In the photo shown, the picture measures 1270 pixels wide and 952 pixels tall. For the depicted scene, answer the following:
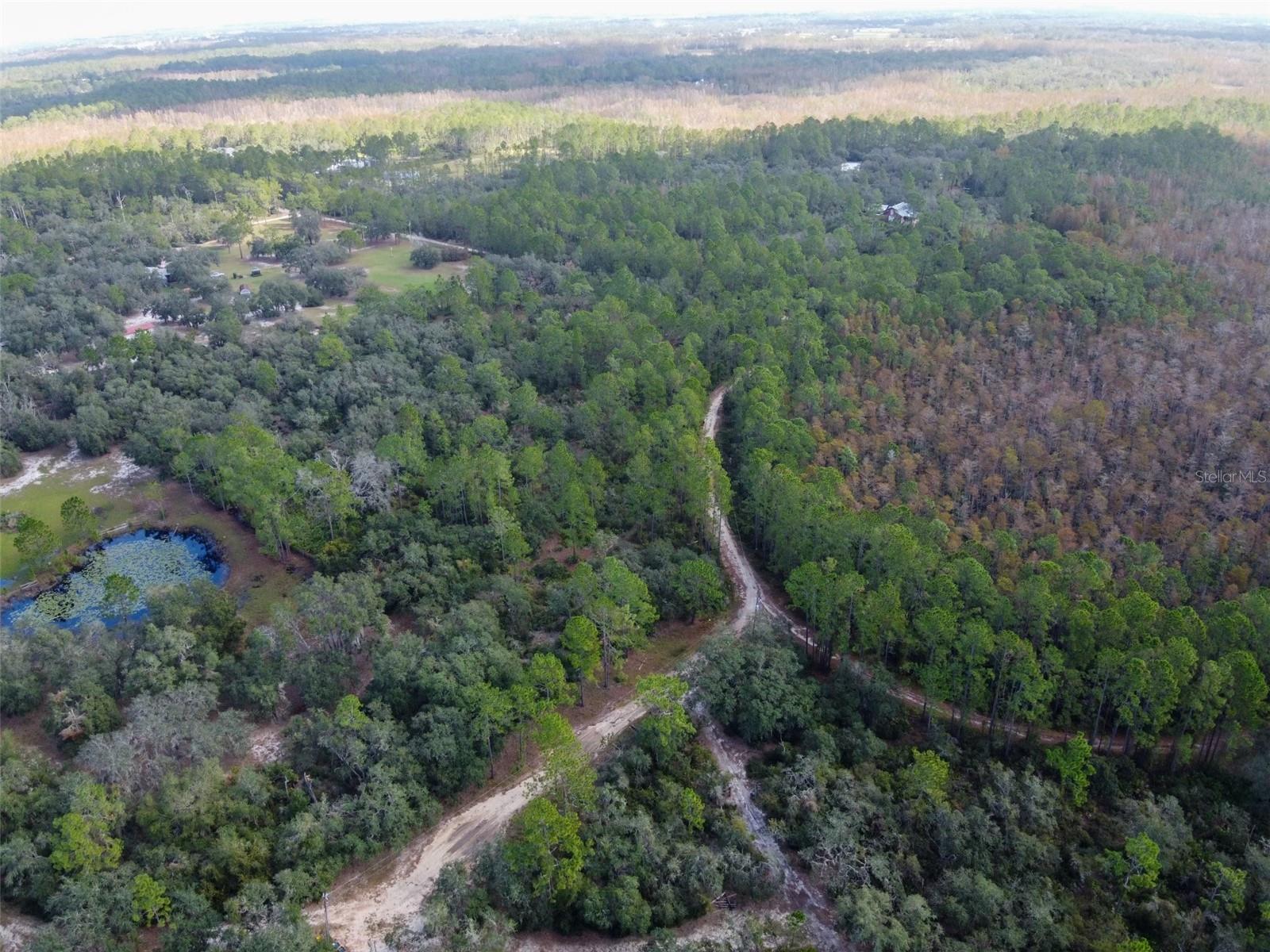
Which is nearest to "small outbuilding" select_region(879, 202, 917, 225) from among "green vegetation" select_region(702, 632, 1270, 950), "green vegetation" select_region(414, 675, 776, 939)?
"green vegetation" select_region(702, 632, 1270, 950)

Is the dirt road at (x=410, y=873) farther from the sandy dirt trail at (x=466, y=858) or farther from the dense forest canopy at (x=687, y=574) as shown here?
the dense forest canopy at (x=687, y=574)

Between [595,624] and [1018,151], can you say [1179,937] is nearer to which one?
[595,624]

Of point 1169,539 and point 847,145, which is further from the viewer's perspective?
point 847,145

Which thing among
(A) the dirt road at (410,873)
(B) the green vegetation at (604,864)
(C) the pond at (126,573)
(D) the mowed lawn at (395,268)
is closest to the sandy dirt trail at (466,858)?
(A) the dirt road at (410,873)

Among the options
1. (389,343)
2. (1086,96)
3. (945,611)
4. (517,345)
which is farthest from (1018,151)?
(945,611)

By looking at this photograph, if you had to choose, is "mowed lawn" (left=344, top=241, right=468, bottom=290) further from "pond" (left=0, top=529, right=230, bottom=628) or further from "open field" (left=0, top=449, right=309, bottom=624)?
"pond" (left=0, top=529, right=230, bottom=628)

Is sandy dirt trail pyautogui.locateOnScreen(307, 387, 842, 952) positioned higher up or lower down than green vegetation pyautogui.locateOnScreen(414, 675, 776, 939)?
lower down
